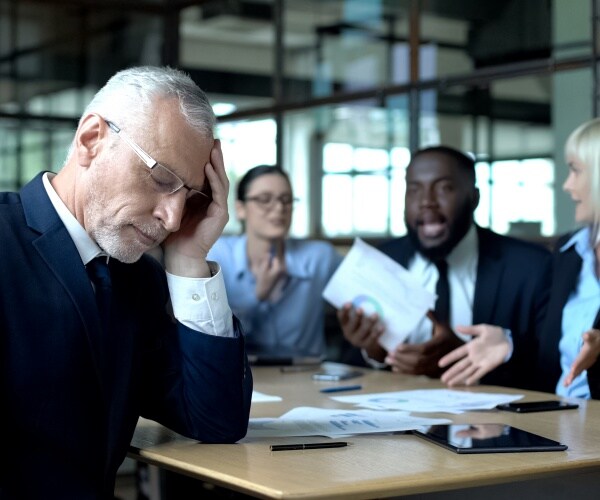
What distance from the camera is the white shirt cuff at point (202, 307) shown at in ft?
6.97

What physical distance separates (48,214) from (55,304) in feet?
0.57

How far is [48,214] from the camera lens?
6.54 feet

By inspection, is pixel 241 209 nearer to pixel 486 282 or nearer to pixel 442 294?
pixel 442 294

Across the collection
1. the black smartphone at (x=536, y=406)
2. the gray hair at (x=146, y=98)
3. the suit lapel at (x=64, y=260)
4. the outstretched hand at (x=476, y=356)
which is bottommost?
the black smartphone at (x=536, y=406)

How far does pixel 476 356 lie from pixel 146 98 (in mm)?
1473

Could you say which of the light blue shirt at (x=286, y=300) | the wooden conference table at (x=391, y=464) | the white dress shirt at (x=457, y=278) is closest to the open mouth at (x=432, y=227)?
the white dress shirt at (x=457, y=278)

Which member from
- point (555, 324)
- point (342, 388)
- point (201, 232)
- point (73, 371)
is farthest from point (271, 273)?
point (73, 371)

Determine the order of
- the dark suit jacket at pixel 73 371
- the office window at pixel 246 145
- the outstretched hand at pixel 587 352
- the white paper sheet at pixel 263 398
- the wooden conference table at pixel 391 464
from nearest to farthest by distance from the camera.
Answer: the wooden conference table at pixel 391 464, the dark suit jacket at pixel 73 371, the white paper sheet at pixel 263 398, the outstretched hand at pixel 587 352, the office window at pixel 246 145

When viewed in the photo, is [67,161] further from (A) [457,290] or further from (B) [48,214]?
(A) [457,290]

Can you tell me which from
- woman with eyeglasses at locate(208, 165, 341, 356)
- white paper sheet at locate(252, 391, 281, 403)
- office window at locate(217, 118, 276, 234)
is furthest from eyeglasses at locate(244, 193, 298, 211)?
white paper sheet at locate(252, 391, 281, 403)

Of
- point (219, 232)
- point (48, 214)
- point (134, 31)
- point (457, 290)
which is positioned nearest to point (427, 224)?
point (457, 290)

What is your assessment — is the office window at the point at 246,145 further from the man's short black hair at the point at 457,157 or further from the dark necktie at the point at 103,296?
the dark necktie at the point at 103,296

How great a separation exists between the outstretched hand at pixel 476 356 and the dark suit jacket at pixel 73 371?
1044 mm

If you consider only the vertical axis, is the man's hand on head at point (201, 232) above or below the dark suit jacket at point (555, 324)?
above
